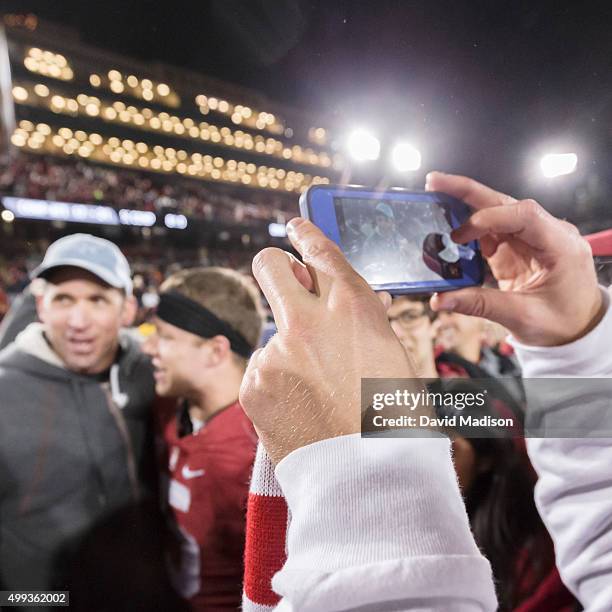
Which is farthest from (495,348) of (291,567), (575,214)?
(291,567)

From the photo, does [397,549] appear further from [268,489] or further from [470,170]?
[470,170]

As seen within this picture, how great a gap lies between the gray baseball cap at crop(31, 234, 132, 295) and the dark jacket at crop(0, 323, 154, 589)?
19 cm

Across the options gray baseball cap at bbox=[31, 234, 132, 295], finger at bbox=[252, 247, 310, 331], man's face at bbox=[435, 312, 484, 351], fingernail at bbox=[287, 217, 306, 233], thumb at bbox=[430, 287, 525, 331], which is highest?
gray baseball cap at bbox=[31, 234, 132, 295]

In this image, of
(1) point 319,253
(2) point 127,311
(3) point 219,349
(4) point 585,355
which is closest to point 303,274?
(1) point 319,253

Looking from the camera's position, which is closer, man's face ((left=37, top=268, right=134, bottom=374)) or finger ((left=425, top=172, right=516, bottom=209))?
finger ((left=425, top=172, right=516, bottom=209))

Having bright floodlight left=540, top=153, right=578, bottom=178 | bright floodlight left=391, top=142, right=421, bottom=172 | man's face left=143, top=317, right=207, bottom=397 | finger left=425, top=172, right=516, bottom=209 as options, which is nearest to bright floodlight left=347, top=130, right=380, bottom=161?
bright floodlight left=391, top=142, right=421, bottom=172

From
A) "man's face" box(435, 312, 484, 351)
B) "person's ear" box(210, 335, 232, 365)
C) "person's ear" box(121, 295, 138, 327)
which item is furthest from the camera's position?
"person's ear" box(121, 295, 138, 327)

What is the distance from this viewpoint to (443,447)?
29cm

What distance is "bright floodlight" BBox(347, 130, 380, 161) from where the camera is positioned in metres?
0.73

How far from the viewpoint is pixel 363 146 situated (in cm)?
75

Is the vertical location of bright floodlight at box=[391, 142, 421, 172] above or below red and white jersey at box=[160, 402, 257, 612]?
above

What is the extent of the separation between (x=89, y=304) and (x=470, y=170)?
101 cm

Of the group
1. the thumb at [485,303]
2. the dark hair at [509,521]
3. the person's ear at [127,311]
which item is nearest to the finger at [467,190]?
the thumb at [485,303]

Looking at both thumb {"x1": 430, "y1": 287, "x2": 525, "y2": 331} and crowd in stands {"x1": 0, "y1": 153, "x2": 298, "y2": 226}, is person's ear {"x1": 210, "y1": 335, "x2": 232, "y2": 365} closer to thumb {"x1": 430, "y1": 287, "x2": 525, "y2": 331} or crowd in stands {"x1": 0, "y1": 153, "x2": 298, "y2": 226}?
thumb {"x1": 430, "y1": 287, "x2": 525, "y2": 331}
